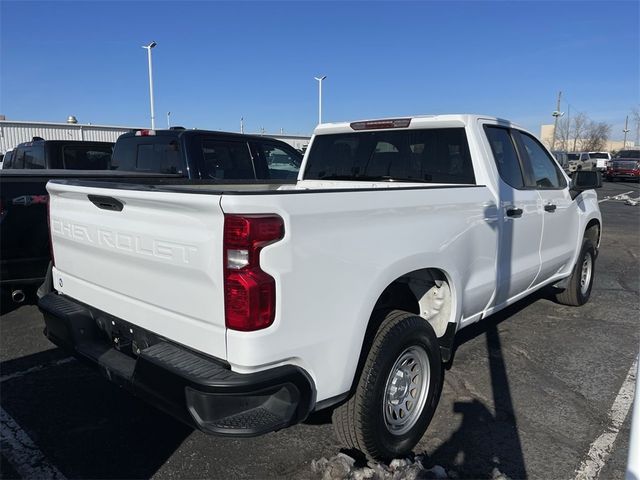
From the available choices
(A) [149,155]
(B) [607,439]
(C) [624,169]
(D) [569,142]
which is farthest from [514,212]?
(D) [569,142]

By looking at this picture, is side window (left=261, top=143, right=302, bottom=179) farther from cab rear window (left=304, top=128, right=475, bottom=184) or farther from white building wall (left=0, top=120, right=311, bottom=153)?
white building wall (left=0, top=120, right=311, bottom=153)

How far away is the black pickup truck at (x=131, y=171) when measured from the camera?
4.66 metres

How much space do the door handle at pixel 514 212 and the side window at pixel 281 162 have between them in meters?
3.99

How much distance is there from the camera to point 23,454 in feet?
9.80

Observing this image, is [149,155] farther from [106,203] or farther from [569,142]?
[569,142]

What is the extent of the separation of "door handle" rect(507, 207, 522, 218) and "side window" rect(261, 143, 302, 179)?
13.1ft

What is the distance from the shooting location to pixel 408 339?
9.47 ft

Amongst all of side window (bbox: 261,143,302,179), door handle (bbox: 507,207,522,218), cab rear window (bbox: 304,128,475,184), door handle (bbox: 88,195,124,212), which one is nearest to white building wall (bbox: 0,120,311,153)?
side window (bbox: 261,143,302,179)

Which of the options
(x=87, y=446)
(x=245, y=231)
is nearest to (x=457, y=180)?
(x=245, y=231)

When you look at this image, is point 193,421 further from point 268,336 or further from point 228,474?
point 228,474

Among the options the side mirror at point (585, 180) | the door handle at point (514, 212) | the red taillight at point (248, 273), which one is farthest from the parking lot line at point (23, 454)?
the side mirror at point (585, 180)

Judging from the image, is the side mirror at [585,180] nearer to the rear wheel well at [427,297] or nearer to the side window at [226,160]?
the rear wheel well at [427,297]

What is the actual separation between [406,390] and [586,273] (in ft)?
13.1

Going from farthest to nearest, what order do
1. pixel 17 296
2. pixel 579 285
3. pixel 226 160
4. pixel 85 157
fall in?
pixel 85 157 < pixel 226 160 < pixel 579 285 < pixel 17 296
